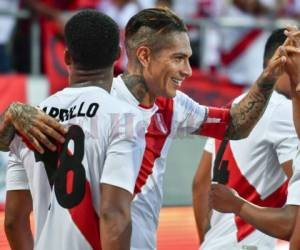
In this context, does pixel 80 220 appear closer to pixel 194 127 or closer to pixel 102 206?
pixel 102 206

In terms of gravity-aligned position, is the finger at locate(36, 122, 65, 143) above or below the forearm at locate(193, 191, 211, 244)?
above

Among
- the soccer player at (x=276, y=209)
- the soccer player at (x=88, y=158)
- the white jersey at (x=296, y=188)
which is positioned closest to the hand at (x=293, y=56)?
the soccer player at (x=276, y=209)

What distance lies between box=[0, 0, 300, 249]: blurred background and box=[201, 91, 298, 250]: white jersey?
3.15 metres

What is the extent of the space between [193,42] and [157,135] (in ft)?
24.5

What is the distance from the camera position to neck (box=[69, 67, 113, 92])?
3.62 m

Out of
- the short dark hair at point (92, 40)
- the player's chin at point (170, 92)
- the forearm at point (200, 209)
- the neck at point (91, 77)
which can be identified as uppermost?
the short dark hair at point (92, 40)

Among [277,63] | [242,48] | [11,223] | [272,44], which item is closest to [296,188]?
[277,63]

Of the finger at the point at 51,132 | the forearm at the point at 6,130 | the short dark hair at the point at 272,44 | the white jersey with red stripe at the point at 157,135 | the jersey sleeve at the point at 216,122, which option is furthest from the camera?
the short dark hair at the point at 272,44

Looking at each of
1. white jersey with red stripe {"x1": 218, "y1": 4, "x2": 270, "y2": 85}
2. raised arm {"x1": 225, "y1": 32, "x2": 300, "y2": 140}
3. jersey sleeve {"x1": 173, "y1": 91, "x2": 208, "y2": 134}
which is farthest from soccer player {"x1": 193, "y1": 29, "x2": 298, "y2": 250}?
white jersey with red stripe {"x1": 218, "y1": 4, "x2": 270, "y2": 85}

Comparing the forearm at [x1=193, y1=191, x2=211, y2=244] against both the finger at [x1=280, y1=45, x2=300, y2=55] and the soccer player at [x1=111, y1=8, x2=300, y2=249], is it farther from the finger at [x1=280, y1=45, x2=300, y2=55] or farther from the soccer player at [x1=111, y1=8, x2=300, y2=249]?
A: the finger at [x1=280, y1=45, x2=300, y2=55]

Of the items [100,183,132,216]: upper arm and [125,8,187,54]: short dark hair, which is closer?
[100,183,132,216]: upper arm

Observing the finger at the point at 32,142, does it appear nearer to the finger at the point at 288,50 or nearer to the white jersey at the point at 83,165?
the white jersey at the point at 83,165

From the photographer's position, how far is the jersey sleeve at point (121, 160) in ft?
11.3

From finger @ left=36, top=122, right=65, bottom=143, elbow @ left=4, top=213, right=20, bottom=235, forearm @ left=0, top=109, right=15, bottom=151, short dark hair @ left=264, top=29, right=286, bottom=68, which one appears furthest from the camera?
short dark hair @ left=264, top=29, right=286, bottom=68
